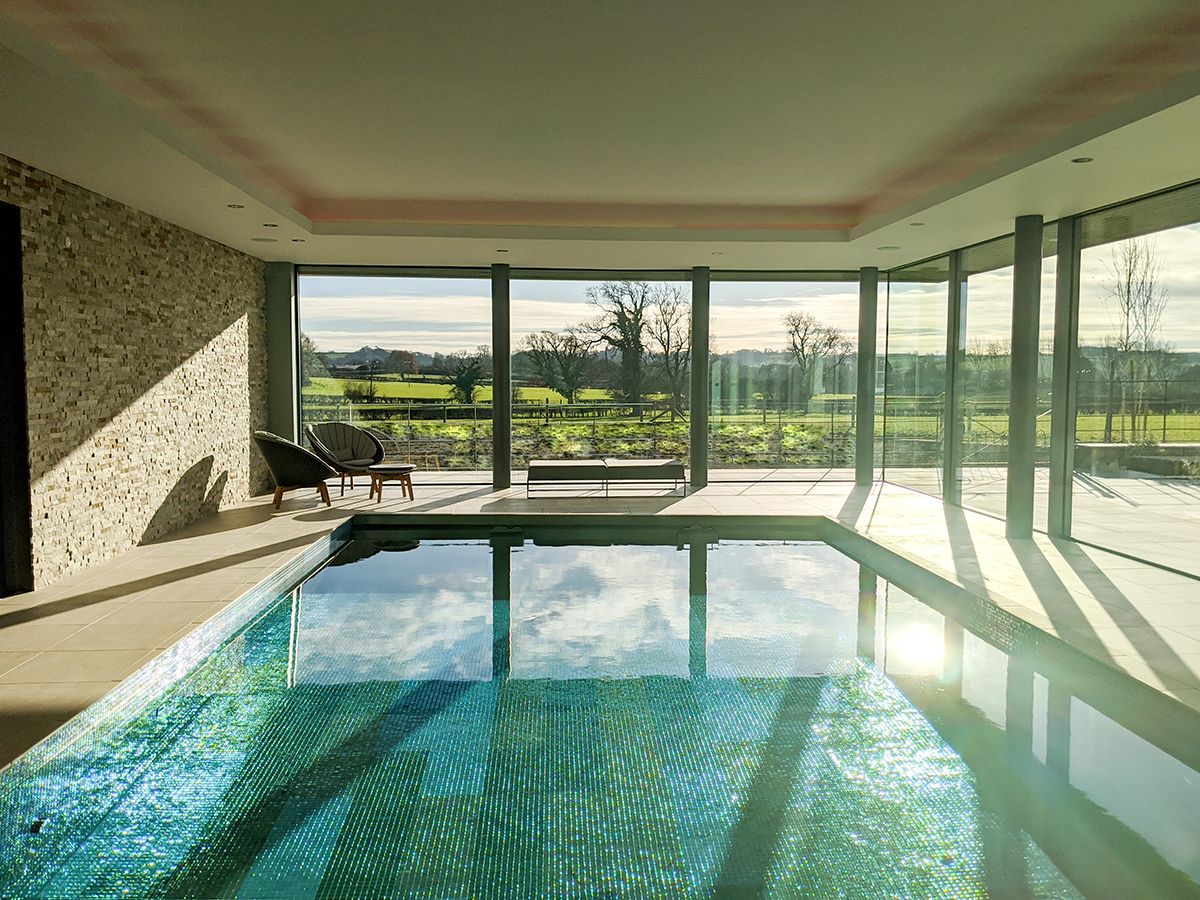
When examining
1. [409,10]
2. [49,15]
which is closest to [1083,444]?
[409,10]

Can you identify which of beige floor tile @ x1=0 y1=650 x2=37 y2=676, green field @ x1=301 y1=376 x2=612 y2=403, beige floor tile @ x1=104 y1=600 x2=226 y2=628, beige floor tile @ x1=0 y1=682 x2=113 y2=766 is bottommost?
beige floor tile @ x1=0 y1=682 x2=113 y2=766

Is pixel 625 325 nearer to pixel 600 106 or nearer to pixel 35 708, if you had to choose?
pixel 600 106

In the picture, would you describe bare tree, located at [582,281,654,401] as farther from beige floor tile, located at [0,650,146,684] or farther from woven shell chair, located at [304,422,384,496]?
beige floor tile, located at [0,650,146,684]

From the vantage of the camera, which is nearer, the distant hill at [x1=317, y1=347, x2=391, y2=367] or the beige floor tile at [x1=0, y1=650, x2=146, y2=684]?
the beige floor tile at [x1=0, y1=650, x2=146, y2=684]

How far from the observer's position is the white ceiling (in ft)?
13.6

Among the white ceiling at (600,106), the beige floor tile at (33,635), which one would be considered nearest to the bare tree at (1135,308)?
the white ceiling at (600,106)

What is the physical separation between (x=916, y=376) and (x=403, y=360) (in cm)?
641

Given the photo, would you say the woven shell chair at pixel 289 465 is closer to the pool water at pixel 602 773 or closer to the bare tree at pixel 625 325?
the pool water at pixel 602 773

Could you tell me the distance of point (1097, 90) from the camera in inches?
202

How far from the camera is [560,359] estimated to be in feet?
38.7

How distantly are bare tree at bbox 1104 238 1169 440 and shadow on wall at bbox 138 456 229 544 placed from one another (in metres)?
8.00

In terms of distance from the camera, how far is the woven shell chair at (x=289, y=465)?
9.28 metres

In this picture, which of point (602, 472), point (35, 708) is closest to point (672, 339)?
point (602, 472)

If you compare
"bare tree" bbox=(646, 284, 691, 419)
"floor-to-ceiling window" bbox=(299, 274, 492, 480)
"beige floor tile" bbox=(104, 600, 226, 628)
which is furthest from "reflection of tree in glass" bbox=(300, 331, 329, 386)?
"beige floor tile" bbox=(104, 600, 226, 628)
